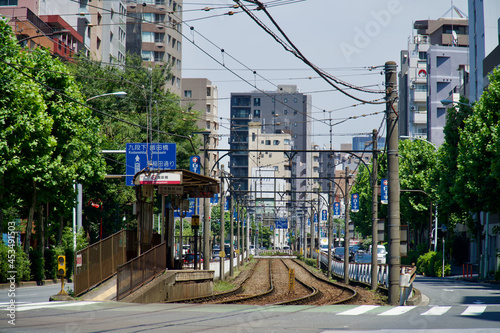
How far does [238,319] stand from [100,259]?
8.81 metres

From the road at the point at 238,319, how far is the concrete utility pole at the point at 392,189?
3.73m

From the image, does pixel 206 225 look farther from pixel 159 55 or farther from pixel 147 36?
pixel 147 36

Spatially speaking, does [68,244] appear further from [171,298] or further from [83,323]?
[83,323]

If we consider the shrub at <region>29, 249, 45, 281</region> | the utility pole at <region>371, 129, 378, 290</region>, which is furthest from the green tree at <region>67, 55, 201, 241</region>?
the utility pole at <region>371, 129, 378, 290</region>

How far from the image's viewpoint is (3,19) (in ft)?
95.8

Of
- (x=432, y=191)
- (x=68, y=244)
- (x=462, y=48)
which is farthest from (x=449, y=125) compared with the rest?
(x=462, y=48)

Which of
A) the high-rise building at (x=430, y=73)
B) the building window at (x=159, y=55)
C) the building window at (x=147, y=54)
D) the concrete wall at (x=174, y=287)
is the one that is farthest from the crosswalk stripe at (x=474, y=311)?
the building window at (x=159, y=55)

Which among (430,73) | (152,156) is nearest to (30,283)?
(152,156)

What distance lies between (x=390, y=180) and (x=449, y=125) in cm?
2761

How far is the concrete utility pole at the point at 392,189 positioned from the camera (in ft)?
66.4

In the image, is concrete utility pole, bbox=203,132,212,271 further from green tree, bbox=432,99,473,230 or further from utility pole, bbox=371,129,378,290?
green tree, bbox=432,99,473,230

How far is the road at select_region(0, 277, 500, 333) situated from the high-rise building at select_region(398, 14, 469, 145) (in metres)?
75.8

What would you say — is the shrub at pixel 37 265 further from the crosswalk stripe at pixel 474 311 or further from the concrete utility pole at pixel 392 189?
the crosswalk stripe at pixel 474 311

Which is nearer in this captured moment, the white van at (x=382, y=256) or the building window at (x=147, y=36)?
the white van at (x=382, y=256)
